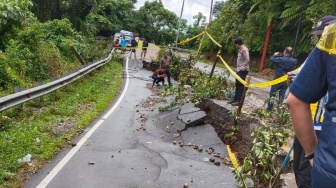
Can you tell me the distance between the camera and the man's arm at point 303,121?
193cm

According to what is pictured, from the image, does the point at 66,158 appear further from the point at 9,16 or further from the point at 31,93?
the point at 9,16

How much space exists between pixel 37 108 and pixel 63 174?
4084mm

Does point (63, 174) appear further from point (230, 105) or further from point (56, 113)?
point (230, 105)

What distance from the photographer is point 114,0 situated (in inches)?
1933

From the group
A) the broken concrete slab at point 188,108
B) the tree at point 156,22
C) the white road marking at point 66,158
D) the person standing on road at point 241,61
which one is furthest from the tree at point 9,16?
the tree at point 156,22

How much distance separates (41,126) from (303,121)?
6.10 meters

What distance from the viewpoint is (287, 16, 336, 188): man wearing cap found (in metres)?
1.72

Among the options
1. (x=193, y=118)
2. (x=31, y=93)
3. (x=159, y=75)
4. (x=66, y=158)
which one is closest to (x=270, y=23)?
(x=159, y=75)

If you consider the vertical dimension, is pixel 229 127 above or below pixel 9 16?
below

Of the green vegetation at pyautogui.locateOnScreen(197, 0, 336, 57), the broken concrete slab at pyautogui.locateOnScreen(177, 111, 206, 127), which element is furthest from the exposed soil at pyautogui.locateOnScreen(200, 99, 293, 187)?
the green vegetation at pyautogui.locateOnScreen(197, 0, 336, 57)

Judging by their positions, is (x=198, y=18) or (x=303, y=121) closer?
(x=303, y=121)

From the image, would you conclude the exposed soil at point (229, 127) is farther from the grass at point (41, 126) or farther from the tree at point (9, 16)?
the tree at point (9, 16)

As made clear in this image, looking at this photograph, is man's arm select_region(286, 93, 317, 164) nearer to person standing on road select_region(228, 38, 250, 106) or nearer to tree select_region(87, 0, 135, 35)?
person standing on road select_region(228, 38, 250, 106)

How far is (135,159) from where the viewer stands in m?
5.98
